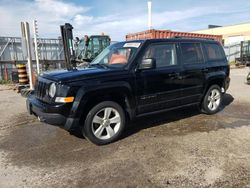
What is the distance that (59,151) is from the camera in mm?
4227

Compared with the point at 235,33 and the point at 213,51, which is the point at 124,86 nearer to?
the point at 213,51

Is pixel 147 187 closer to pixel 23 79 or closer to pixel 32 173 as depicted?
pixel 32 173

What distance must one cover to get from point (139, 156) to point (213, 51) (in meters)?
3.75

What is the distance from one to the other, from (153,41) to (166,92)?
1.09 m

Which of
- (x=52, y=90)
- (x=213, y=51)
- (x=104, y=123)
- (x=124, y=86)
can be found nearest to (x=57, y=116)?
(x=52, y=90)

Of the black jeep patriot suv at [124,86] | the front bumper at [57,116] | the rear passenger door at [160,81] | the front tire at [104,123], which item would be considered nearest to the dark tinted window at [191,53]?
the black jeep patriot suv at [124,86]

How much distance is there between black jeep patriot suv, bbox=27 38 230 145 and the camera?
4020 millimetres

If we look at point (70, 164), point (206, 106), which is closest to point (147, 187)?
point (70, 164)

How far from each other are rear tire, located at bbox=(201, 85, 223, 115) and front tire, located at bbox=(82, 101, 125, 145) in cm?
260

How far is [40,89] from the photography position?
14.6ft

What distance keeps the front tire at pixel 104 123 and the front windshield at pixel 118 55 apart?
90cm

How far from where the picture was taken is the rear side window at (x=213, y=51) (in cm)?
605

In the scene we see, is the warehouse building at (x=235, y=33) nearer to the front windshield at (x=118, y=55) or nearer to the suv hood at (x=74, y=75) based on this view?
the front windshield at (x=118, y=55)

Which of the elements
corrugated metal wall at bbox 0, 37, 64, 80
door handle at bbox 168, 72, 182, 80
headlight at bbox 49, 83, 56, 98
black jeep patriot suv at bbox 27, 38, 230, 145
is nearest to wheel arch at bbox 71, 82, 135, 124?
black jeep patriot suv at bbox 27, 38, 230, 145
